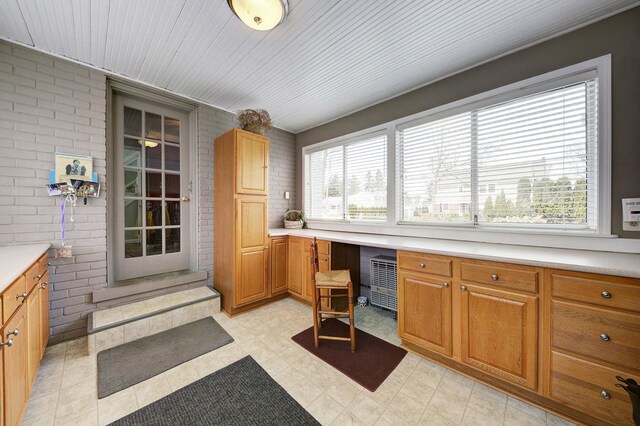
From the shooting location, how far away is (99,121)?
2.38m

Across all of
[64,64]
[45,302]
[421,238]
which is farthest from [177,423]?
[64,64]

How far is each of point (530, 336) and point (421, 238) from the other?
1270 mm

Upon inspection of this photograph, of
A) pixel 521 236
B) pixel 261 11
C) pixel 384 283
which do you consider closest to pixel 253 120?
pixel 261 11

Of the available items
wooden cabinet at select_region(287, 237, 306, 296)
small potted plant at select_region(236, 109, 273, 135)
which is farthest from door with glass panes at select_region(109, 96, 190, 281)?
wooden cabinet at select_region(287, 237, 306, 296)

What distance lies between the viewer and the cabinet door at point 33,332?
4.83 feet

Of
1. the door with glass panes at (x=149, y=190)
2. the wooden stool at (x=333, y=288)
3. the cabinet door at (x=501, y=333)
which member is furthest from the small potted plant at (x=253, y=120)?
the cabinet door at (x=501, y=333)

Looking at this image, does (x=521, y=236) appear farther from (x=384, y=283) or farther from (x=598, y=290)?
(x=384, y=283)

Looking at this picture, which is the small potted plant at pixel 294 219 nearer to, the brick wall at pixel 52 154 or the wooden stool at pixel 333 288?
the wooden stool at pixel 333 288

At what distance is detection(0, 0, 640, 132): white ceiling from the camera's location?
66.6 inches

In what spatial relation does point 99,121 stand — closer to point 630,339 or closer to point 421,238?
point 421,238

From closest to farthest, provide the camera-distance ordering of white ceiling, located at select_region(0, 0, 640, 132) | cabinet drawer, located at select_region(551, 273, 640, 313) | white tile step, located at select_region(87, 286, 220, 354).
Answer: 1. cabinet drawer, located at select_region(551, 273, 640, 313)
2. white ceiling, located at select_region(0, 0, 640, 132)
3. white tile step, located at select_region(87, 286, 220, 354)

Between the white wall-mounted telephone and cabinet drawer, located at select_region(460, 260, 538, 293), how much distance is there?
0.92m

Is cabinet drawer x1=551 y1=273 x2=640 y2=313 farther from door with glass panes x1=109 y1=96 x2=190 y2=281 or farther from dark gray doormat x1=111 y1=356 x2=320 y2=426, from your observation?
door with glass panes x1=109 y1=96 x2=190 y2=281

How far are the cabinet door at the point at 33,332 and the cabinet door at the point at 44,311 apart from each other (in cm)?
9
